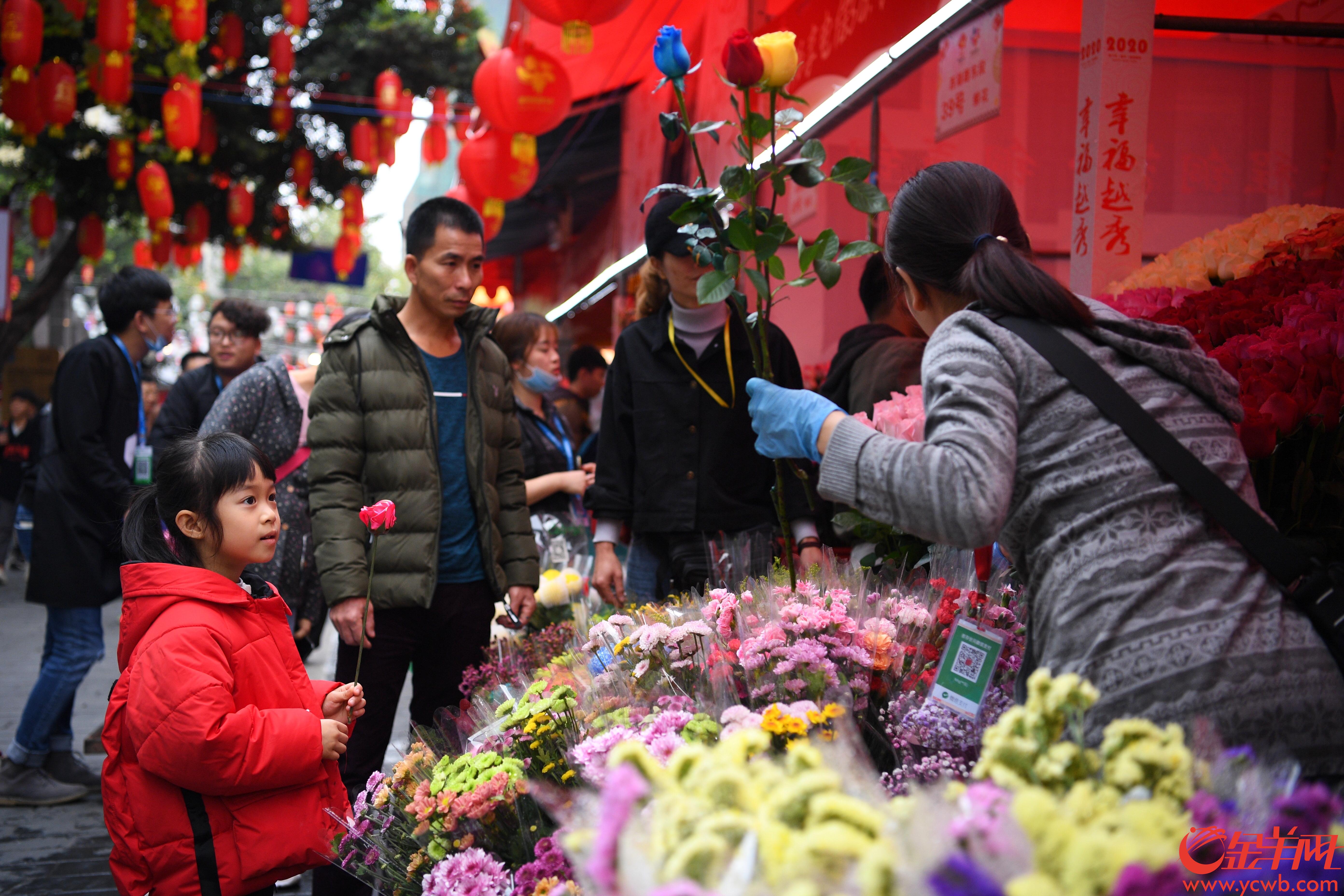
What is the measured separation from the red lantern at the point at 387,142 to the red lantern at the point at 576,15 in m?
7.44

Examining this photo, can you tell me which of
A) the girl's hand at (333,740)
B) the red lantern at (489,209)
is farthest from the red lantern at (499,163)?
the girl's hand at (333,740)

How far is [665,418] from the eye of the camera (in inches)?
124

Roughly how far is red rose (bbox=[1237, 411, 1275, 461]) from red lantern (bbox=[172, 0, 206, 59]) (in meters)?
8.32

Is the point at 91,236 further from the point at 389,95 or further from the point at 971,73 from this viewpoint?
the point at 971,73

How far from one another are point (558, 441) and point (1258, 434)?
3.24 meters

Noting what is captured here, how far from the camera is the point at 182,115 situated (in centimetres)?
879

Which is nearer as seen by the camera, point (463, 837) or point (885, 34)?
point (463, 837)

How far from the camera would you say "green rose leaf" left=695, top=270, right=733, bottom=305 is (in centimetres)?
194

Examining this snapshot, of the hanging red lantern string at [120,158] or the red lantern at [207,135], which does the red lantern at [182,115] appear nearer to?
the hanging red lantern string at [120,158]

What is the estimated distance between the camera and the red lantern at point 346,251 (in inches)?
548

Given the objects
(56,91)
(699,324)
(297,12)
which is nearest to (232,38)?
(297,12)

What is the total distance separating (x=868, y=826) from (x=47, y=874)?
11.8ft

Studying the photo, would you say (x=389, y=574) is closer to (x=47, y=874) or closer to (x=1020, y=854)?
(x=47, y=874)

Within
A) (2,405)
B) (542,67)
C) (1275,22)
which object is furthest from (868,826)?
(2,405)
